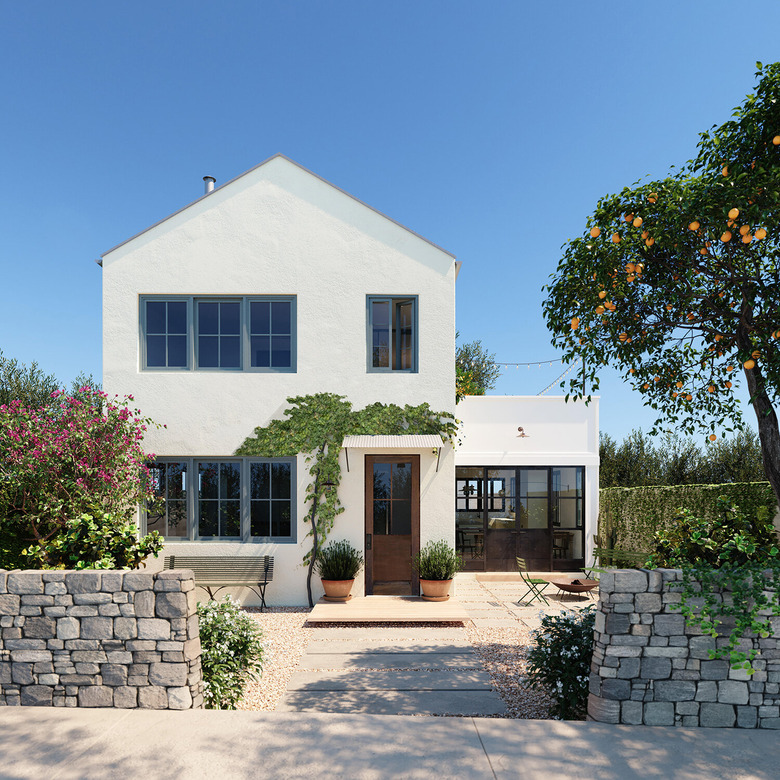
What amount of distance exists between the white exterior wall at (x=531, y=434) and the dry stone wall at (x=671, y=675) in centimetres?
873

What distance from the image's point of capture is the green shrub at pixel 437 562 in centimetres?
1040

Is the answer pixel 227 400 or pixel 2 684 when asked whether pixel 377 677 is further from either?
pixel 227 400

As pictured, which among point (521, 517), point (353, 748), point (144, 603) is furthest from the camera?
point (521, 517)

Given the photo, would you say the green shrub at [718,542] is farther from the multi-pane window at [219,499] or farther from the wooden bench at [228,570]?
the multi-pane window at [219,499]

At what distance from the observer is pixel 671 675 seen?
5344mm

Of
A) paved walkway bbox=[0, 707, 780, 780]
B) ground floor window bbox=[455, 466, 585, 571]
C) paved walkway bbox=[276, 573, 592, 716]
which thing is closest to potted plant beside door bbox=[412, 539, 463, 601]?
paved walkway bbox=[276, 573, 592, 716]

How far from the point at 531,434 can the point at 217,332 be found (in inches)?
334

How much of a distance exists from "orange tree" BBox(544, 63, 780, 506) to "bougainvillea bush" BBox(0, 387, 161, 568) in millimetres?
8175

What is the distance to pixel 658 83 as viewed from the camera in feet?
29.9

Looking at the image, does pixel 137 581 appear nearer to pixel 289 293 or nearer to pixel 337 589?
pixel 337 589

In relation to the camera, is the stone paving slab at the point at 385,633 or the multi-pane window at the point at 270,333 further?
the multi-pane window at the point at 270,333

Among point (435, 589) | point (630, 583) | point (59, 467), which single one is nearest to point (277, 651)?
point (435, 589)

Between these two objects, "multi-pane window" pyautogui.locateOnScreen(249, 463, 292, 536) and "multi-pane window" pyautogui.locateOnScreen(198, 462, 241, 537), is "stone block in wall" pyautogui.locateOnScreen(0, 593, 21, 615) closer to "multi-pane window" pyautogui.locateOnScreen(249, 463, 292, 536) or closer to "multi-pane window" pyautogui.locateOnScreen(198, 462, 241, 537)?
"multi-pane window" pyautogui.locateOnScreen(198, 462, 241, 537)

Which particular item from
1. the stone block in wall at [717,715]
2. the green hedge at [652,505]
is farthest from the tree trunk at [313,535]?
the green hedge at [652,505]
